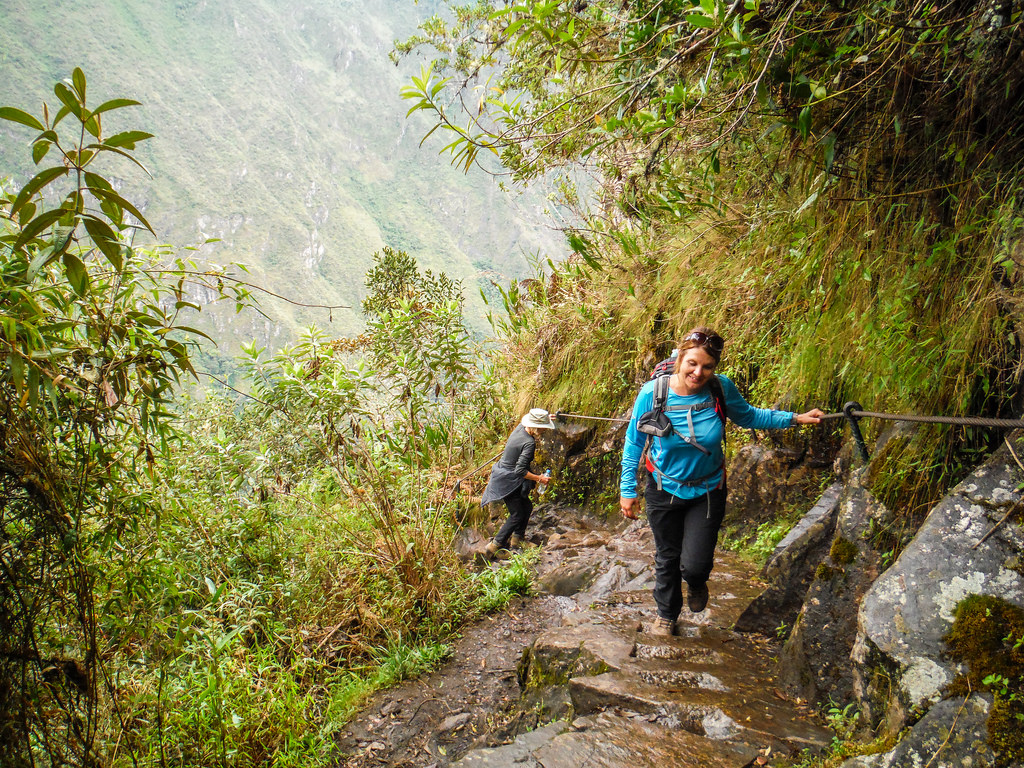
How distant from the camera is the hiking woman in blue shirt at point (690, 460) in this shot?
309 centimetres

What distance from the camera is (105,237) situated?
1472mm

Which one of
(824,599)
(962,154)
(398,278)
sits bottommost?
(824,599)

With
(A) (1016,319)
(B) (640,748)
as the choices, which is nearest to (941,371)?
(A) (1016,319)

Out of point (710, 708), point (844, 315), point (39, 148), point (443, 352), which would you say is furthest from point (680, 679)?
point (443, 352)

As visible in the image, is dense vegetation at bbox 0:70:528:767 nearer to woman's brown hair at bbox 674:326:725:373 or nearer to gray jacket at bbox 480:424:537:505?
gray jacket at bbox 480:424:537:505

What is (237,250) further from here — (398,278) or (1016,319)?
(1016,319)

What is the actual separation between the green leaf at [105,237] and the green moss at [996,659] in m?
2.80

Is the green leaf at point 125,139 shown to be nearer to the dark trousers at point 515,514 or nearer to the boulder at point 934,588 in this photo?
the boulder at point 934,588

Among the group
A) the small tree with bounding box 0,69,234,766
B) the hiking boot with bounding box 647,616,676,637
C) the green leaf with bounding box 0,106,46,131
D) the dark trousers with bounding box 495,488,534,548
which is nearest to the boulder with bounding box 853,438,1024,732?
the hiking boot with bounding box 647,616,676,637

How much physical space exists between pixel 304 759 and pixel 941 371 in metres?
4.04

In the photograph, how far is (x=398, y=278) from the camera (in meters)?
12.9

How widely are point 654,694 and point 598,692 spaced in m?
0.30

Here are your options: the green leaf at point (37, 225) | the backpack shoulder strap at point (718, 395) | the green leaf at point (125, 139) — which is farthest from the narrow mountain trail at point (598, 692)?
the green leaf at point (125, 139)

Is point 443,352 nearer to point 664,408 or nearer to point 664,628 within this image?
point 664,408
